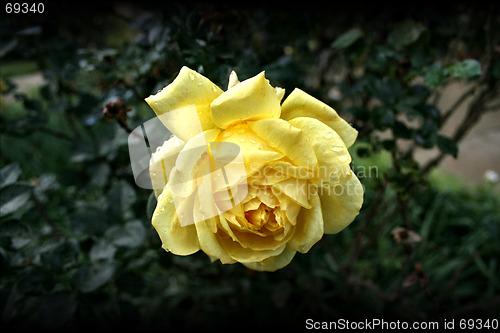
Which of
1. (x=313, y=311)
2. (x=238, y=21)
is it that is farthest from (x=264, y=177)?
(x=313, y=311)

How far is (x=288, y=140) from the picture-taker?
0.40 meters

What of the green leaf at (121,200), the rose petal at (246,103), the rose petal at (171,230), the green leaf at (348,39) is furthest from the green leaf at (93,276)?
the green leaf at (348,39)

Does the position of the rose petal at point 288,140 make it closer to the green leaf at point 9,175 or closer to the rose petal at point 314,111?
the rose petal at point 314,111

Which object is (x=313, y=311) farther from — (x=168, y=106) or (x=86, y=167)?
(x=168, y=106)

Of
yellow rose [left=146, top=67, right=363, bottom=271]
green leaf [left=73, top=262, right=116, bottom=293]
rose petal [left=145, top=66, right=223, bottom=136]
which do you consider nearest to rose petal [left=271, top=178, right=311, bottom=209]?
yellow rose [left=146, top=67, right=363, bottom=271]

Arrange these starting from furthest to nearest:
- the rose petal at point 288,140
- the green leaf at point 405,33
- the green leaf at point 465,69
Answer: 1. the green leaf at point 405,33
2. the green leaf at point 465,69
3. the rose petal at point 288,140

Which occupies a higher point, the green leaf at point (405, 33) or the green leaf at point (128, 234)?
the green leaf at point (405, 33)

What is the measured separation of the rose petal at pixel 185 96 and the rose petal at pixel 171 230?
0.08 meters

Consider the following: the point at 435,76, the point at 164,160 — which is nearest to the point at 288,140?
the point at 164,160

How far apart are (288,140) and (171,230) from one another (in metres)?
0.19

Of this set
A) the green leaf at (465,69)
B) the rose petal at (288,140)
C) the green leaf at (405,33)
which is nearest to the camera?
the rose petal at (288,140)

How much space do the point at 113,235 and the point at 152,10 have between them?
542mm

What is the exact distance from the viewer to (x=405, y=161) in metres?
0.74

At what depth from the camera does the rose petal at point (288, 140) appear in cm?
40
